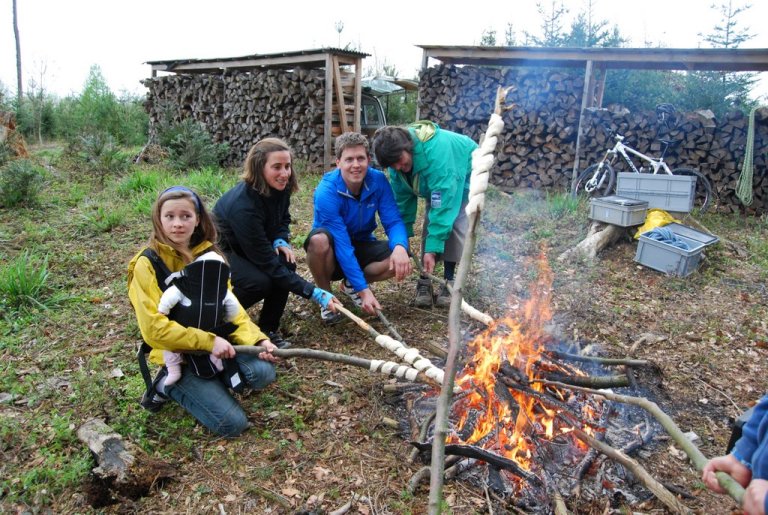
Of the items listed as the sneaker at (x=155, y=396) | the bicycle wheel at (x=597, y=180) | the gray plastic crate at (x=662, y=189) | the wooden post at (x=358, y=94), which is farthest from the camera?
the wooden post at (x=358, y=94)

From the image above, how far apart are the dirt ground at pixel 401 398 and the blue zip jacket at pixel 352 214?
1.94 feet

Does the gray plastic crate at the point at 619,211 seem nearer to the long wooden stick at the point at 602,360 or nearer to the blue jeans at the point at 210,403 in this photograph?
the long wooden stick at the point at 602,360

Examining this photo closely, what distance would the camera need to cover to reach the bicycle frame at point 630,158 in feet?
24.2

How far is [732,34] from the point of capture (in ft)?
36.8

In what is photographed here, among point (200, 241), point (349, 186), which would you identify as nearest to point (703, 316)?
point (349, 186)

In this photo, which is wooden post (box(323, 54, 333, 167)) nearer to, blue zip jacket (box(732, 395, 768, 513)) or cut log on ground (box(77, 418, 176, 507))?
cut log on ground (box(77, 418, 176, 507))

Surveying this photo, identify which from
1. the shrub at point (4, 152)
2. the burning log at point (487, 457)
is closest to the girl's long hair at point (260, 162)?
the burning log at point (487, 457)

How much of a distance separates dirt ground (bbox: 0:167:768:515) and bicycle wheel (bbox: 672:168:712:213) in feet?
6.95

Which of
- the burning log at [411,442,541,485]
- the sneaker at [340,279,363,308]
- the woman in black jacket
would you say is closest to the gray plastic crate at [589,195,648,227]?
the sneaker at [340,279,363,308]


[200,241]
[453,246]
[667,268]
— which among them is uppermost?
[200,241]

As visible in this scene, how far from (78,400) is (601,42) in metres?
14.0

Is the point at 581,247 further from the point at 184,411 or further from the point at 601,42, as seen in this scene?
the point at 601,42

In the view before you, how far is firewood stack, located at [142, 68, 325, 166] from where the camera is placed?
31.0 feet

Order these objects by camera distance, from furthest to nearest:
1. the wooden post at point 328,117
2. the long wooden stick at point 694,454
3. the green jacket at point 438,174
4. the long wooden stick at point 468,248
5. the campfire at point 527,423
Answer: the wooden post at point 328,117 < the green jacket at point 438,174 < the campfire at point 527,423 < the long wooden stick at point 468,248 < the long wooden stick at point 694,454
